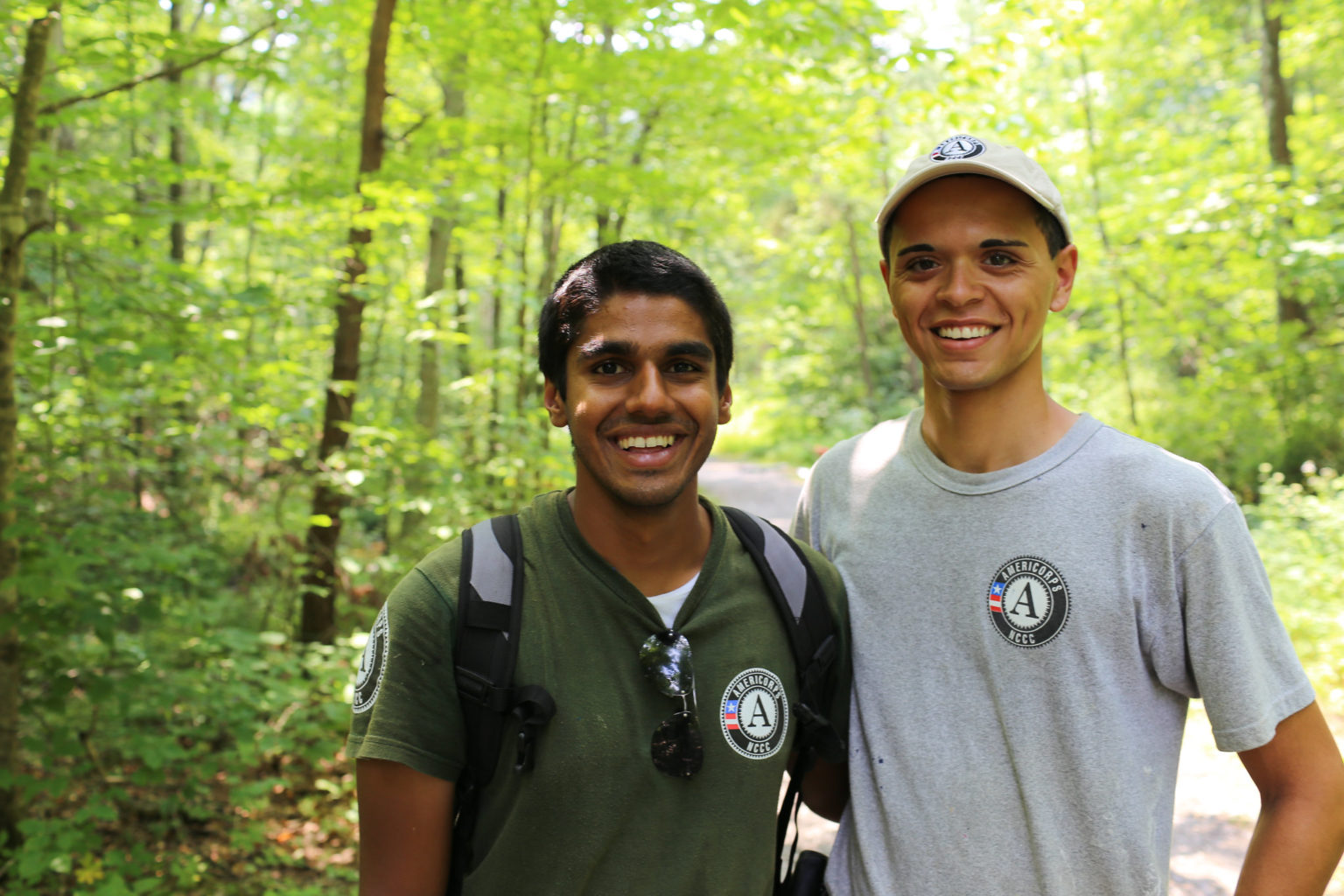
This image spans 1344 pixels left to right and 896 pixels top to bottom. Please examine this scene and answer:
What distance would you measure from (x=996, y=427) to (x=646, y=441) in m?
0.76

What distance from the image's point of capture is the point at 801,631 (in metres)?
1.92

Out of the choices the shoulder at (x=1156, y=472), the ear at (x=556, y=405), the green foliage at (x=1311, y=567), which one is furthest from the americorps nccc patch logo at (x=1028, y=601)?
the green foliage at (x=1311, y=567)

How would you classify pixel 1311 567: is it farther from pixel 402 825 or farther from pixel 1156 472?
pixel 402 825

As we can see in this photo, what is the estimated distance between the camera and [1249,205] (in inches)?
379

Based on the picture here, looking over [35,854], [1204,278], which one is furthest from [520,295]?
[1204,278]

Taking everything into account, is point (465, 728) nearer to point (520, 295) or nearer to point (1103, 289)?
point (520, 295)

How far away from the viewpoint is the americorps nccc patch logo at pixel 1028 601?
1.72 m

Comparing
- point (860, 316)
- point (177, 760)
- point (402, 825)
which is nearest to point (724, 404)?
point (402, 825)

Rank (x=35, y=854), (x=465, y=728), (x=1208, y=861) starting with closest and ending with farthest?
1. (x=465, y=728)
2. (x=35, y=854)
3. (x=1208, y=861)

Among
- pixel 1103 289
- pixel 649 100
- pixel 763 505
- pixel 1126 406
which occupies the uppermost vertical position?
pixel 649 100

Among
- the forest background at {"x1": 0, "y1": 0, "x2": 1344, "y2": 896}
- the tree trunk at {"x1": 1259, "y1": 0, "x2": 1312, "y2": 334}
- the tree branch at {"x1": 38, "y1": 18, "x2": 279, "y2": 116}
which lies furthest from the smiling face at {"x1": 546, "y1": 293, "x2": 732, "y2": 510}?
the tree trunk at {"x1": 1259, "y1": 0, "x2": 1312, "y2": 334}

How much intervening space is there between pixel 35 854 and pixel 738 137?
24.1ft

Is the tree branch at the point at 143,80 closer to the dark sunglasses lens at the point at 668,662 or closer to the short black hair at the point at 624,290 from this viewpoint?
the short black hair at the point at 624,290

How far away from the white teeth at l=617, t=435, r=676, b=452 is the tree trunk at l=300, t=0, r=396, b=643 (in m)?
4.69
